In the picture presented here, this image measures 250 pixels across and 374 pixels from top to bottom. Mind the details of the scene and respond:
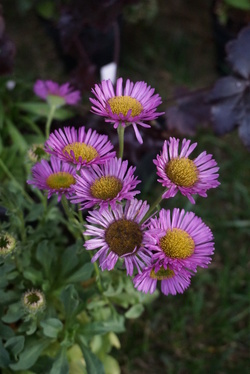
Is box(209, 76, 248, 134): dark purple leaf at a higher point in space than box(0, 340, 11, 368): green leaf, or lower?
higher

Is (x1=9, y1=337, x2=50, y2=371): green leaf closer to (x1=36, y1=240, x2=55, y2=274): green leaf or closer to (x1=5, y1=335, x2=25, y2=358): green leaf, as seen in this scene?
(x1=5, y1=335, x2=25, y2=358): green leaf

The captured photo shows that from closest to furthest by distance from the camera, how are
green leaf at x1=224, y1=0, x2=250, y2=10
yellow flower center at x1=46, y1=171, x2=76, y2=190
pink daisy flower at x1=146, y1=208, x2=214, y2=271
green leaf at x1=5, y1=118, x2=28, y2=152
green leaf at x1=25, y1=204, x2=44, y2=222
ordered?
1. pink daisy flower at x1=146, y1=208, x2=214, y2=271
2. yellow flower center at x1=46, y1=171, x2=76, y2=190
3. green leaf at x1=25, y1=204, x2=44, y2=222
4. green leaf at x1=5, y1=118, x2=28, y2=152
5. green leaf at x1=224, y1=0, x2=250, y2=10

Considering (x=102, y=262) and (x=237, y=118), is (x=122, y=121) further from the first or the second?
(x=237, y=118)

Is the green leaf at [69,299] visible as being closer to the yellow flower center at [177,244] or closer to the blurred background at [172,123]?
the yellow flower center at [177,244]

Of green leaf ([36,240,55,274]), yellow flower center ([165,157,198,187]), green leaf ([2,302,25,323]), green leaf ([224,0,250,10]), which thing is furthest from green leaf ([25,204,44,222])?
green leaf ([224,0,250,10])

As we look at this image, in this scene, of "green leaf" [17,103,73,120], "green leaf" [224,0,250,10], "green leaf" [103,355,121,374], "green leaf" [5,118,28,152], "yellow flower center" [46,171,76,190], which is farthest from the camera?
"green leaf" [224,0,250,10]

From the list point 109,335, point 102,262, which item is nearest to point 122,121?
point 102,262

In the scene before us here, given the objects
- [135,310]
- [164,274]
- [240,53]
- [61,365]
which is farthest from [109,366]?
[240,53]

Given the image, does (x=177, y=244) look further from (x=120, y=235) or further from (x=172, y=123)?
(x=172, y=123)
